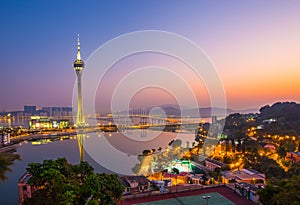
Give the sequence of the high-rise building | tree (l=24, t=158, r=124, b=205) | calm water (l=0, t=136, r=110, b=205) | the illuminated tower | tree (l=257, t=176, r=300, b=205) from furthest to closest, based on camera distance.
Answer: the high-rise building → the illuminated tower → calm water (l=0, t=136, r=110, b=205) → tree (l=257, t=176, r=300, b=205) → tree (l=24, t=158, r=124, b=205)

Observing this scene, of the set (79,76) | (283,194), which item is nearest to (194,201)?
(283,194)

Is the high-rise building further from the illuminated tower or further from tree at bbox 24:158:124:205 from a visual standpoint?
tree at bbox 24:158:124:205

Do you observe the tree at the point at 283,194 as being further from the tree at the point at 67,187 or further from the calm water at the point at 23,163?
the calm water at the point at 23,163

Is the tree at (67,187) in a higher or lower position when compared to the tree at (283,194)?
higher

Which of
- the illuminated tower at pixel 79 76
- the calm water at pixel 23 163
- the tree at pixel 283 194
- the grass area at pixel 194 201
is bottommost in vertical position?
the calm water at pixel 23 163

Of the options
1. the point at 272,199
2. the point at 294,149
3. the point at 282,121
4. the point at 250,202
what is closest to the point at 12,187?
the point at 250,202

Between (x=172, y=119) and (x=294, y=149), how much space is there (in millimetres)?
20869

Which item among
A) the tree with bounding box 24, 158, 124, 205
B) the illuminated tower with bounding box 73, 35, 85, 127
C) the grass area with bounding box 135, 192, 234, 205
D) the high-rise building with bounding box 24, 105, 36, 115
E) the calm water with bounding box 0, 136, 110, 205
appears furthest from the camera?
the high-rise building with bounding box 24, 105, 36, 115

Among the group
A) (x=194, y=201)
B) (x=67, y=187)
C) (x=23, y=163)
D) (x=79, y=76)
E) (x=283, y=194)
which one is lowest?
(x=23, y=163)

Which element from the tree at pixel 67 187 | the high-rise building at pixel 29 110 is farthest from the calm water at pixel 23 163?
the high-rise building at pixel 29 110

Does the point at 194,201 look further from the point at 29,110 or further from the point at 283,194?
the point at 29,110

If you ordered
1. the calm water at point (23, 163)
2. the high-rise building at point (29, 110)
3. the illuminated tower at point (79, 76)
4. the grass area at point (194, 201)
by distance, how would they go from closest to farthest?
the grass area at point (194, 201) → the calm water at point (23, 163) → the illuminated tower at point (79, 76) → the high-rise building at point (29, 110)

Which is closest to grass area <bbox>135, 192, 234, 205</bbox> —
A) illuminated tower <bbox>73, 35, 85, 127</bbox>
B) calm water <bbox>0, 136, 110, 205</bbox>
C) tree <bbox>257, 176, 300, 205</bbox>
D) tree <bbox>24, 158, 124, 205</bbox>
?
tree <bbox>257, 176, 300, 205</bbox>

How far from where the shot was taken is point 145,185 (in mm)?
4465
